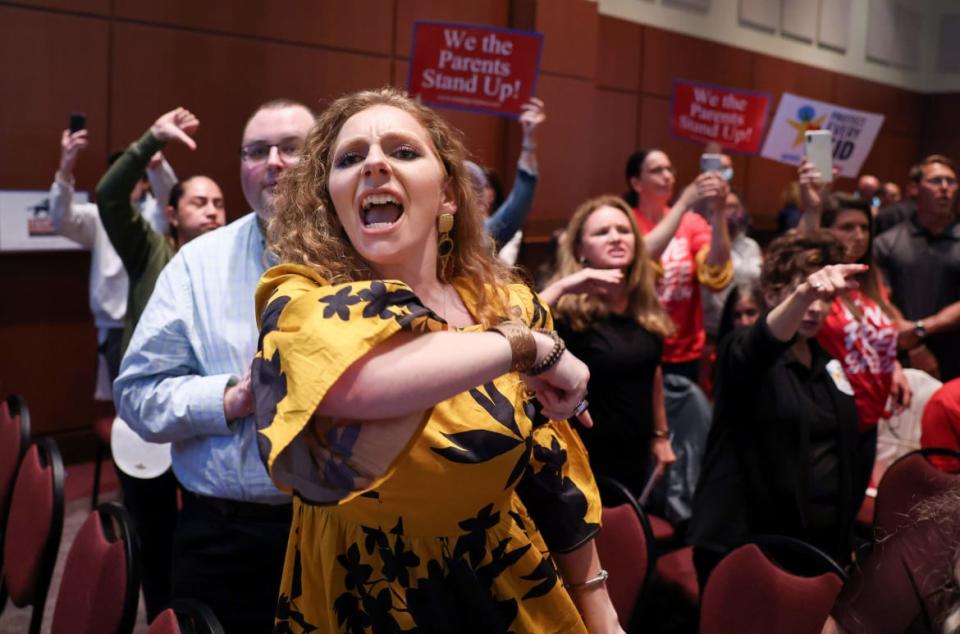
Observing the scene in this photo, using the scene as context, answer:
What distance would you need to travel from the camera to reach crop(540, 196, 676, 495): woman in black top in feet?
10.4

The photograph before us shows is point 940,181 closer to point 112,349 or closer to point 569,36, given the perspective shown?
point 569,36

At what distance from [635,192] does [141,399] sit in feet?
12.1

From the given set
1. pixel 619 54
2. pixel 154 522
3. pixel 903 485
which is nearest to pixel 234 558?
pixel 154 522

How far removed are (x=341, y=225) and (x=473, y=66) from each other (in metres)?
3.27

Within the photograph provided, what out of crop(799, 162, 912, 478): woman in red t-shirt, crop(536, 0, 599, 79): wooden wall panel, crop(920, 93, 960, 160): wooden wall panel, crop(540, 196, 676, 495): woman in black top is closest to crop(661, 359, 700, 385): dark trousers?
crop(540, 196, 676, 495): woman in black top

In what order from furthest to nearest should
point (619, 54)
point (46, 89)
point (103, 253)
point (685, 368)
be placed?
point (619, 54)
point (46, 89)
point (103, 253)
point (685, 368)

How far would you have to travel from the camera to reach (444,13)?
677 centimetres

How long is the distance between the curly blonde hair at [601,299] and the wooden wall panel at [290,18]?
295 centimetres

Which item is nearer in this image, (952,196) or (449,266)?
(449,266)

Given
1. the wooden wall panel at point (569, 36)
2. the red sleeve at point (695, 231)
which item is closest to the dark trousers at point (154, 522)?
the red sleeve at point (695, 231)

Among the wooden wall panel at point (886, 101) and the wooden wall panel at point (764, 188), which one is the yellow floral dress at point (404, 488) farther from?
the wooden wall panel at point (886, 101)

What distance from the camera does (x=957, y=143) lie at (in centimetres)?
1247

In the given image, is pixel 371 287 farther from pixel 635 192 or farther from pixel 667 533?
pixel 635 192

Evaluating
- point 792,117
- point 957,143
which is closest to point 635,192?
point 792,117
